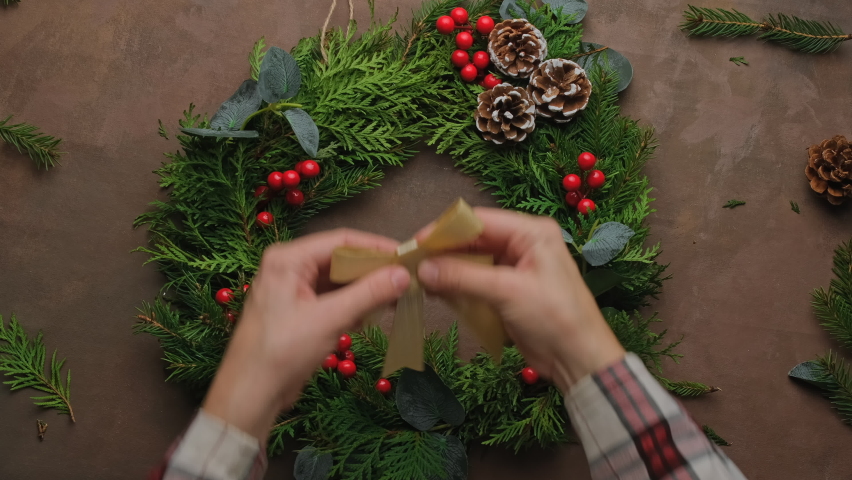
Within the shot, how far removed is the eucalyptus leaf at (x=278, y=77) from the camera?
1.05 meters

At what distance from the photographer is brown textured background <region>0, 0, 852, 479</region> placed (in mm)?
1110

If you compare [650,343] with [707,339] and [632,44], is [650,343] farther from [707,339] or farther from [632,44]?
[632,44]

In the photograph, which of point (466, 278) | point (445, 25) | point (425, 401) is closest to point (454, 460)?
point (425, 401)

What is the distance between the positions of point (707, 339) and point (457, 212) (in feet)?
2.36

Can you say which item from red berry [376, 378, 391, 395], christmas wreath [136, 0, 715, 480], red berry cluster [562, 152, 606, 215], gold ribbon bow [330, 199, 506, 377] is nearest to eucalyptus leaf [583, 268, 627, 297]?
christmas wreath [136, 0, 715, 480]

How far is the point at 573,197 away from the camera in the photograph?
110 centimetres

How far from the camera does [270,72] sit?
1.05 meters

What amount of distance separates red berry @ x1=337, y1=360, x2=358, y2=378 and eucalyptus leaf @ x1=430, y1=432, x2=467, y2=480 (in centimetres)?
19

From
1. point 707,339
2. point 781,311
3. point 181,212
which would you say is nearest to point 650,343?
point 707,339

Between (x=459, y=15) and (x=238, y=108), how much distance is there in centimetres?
43

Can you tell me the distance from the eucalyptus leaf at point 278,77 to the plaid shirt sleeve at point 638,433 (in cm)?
68

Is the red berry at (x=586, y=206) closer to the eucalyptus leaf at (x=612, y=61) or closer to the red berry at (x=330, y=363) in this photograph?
the eucalyptus leaf at (x=612, y=61)

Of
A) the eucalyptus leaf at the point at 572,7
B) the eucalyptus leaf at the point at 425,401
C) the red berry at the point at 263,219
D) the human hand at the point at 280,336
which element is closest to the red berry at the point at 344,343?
the eucalyptus leaf at the point at 425,401

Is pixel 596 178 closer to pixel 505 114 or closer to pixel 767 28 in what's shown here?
pixel 505 114
